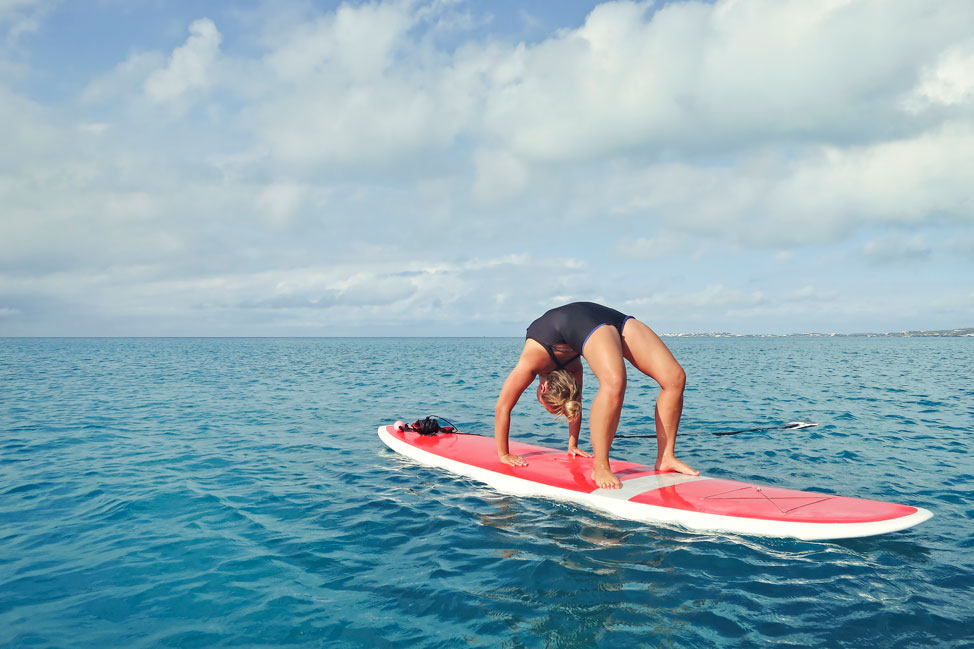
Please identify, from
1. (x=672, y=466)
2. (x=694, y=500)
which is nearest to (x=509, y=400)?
(x=672, y=466)

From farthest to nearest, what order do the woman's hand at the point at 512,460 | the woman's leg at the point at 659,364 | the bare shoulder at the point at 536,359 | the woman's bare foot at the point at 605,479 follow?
the woman's hand at the point at 512,460 → the bare shoulder at the point at 536,359 → the woman's leg at the point at 659,364 → the woman's bare foot at the point at 605,479

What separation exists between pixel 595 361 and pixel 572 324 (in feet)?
1.86

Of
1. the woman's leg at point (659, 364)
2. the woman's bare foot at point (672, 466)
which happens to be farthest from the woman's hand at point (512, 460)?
the woman's leg at point (659, 364)

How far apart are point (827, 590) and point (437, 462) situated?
5.51 meters

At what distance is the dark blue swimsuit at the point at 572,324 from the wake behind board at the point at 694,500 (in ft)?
5.13

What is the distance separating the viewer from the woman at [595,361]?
6395 millimetres

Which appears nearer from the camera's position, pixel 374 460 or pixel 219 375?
pixel 374 460

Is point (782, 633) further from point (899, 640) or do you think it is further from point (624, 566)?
point (624, 566)

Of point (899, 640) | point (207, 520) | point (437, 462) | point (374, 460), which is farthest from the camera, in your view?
point (374, 460)

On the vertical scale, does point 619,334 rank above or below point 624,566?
above

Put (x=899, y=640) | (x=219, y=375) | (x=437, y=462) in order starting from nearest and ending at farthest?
(x=899, y=640)
(x=437, y=462)
(x=219, y=375)

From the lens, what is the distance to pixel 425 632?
395 centimetres

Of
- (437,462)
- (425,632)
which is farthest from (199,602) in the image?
(437,462)

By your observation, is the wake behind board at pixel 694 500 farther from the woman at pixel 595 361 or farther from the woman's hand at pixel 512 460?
the woman at pixel 595 361
